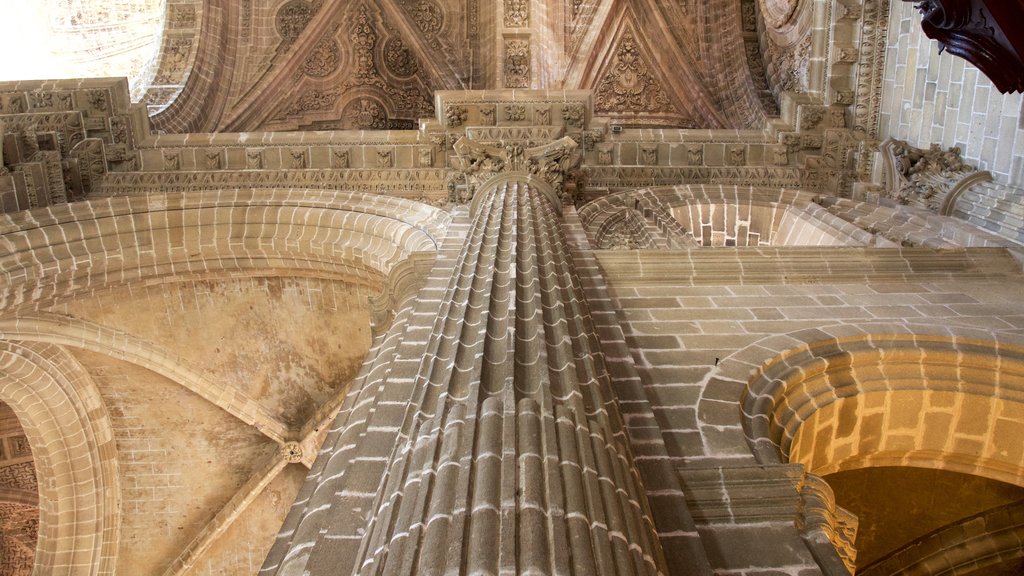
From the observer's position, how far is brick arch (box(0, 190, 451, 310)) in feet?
20.4

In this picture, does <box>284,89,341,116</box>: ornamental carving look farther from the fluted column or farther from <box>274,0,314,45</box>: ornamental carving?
the fluted column

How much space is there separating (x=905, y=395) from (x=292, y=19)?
351 inches

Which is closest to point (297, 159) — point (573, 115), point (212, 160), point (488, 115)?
→ point (212, 160)

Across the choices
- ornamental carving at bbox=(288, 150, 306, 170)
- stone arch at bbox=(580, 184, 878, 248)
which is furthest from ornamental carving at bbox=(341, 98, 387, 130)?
stone arch at bbox=(580, 184, 878, 248)

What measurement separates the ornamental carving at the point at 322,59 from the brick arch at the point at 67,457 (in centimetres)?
476

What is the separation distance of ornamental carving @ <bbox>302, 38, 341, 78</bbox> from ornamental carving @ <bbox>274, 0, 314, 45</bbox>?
0.99ft

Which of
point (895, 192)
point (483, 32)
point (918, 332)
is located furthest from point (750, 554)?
point (483, 32)

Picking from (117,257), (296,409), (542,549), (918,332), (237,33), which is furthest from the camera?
(237,33)

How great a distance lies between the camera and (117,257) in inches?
255

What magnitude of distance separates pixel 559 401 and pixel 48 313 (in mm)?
6019

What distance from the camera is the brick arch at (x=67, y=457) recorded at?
282 inches

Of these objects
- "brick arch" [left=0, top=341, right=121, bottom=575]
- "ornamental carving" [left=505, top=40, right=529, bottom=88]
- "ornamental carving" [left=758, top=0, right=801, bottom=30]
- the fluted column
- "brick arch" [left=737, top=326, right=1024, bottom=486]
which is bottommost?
"brick arch" [left=0, top=341, right=121, bottom=575]

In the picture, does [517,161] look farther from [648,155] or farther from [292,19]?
[292,19]

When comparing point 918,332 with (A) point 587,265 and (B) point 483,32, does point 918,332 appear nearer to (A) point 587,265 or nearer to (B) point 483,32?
(A) point 587,265
